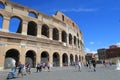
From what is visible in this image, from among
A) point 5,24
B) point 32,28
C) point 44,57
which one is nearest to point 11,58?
point 5,24

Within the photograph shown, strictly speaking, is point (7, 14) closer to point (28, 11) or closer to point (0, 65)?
point (28, 11)

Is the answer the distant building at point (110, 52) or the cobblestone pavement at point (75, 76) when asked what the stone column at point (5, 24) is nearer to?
the cobblestone pavement at point (75, 76)

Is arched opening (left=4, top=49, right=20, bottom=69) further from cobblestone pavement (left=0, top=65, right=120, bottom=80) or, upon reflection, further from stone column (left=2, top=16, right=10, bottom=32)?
cobblestone pavement (left=0, top=65, right=120, bottom=80)

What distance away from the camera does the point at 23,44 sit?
2514 cm

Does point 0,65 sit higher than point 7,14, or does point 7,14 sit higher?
point 7,14

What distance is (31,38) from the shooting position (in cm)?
2639

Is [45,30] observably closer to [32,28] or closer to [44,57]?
[32,28]

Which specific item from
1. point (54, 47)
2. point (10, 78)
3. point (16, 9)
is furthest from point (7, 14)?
point (10, 78)

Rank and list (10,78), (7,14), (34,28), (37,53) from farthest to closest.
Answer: (34,28), (37,53), (7,14), (10,78)

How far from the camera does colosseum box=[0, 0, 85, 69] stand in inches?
934

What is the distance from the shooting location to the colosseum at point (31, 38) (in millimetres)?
23727

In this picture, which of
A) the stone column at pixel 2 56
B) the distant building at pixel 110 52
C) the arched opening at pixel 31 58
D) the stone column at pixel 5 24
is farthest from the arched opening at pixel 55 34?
the distant building at pixel 110 52

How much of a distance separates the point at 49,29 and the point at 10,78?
19259 millimetres

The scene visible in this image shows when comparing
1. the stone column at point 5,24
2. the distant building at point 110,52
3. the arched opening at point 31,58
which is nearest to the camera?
the stone column at point 5,24
